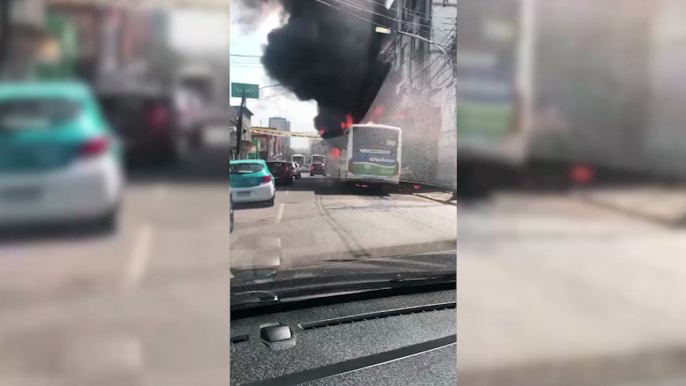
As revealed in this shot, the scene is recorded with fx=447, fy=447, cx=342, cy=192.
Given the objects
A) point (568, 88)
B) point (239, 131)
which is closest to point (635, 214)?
point (568, 88)

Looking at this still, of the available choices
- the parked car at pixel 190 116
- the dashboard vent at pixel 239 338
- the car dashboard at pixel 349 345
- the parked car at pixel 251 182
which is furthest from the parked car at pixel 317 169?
the parked car at pixel 190 116

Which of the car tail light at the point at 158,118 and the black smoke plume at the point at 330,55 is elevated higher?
the black smoke plume at the point at 330,55

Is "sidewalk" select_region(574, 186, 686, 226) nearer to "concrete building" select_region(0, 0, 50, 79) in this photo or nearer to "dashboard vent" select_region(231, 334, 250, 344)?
"concrete building" select_region(0, 0, 50, 79)

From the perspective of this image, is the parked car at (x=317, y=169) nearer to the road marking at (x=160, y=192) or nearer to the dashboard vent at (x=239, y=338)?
the dashboard vent at (x=239, y=338)

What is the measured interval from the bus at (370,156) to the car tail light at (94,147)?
2365mm

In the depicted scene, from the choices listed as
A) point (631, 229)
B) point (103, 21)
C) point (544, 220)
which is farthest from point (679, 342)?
point (103, 21)

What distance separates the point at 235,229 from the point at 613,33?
2003 mm

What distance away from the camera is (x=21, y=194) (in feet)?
2.81

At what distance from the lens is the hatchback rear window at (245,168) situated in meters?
2.54

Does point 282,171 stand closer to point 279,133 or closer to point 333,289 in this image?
point 279,133

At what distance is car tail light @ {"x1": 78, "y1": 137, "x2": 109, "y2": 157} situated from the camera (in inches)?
34.9

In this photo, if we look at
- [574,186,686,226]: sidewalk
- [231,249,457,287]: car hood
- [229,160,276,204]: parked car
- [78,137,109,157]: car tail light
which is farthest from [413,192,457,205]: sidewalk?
[78,137,109,157]: car tail light

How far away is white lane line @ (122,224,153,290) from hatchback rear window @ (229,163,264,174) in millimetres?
1593

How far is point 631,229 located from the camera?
5.03ft
